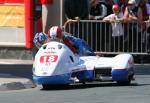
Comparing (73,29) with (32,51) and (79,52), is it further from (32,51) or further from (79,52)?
(79,52)

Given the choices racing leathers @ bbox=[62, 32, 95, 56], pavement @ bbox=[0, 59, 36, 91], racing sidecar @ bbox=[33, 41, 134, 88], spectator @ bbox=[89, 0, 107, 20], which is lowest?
pavement @ bbox=[0, 59, 36, 91]

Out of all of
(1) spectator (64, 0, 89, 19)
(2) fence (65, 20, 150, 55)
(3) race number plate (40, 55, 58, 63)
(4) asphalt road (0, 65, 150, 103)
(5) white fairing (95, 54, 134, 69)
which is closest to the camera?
(4) asphalt road (0, 65, 150, 103)

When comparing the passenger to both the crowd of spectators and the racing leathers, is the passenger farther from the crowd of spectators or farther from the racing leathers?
the crowd of spectators

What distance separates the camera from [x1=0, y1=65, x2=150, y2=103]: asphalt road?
12.5m

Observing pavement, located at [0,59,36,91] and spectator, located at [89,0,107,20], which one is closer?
pavement, located at [0,59,36,91]

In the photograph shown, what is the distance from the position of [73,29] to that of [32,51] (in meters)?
1.39

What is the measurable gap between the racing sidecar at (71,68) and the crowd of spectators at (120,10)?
5831 mm

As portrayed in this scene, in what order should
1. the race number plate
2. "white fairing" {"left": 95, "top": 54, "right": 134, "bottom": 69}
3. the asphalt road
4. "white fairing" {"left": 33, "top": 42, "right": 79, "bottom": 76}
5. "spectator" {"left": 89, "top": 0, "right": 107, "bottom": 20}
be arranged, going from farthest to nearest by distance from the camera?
"spectator" {"left": 89, "top": 0, "right": 107, "bottom": 20} < "white fairing" {"left": 95, "top": 54, "right": 134, "bottom": 69} < the race number plate < "white fairing" {"left": 33, "top": 42, "right": 79, "bottom": 76} < the asphalt road

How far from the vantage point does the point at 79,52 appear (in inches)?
605

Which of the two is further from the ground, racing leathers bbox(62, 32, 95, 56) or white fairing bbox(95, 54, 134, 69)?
racing leathers bbox(62, 32, 95, 56)

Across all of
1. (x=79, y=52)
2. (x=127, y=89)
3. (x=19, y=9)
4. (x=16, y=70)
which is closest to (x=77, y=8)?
(x=19, y=9)

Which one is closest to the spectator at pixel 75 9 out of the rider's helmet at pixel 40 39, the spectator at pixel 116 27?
the spectator at pixel 116 27

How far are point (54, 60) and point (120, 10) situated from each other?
698 centimetres

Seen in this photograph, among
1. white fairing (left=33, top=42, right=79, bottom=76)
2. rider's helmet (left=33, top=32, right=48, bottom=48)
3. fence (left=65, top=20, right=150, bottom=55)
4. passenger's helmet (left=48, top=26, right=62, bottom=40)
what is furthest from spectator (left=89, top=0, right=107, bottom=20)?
white fairing (left=33, top=42, right=79, bottom=76)
